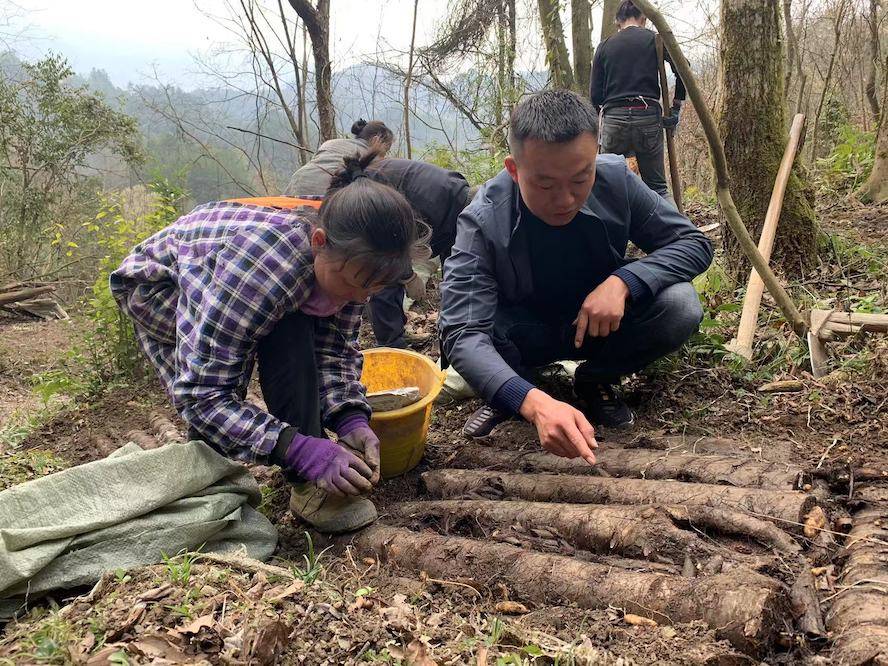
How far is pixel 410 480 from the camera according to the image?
98.0 inches

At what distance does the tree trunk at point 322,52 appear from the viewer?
612 centimetres

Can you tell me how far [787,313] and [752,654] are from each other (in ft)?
6.28

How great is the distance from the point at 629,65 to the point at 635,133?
48 cm

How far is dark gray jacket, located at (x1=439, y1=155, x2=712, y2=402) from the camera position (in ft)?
7.55

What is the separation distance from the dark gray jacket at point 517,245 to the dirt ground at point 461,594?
1.93 feet

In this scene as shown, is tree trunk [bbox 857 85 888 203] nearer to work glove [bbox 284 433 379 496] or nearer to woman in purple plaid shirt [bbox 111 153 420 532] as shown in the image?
woman in purple plaid shirt [bbox 111 153 420 532]

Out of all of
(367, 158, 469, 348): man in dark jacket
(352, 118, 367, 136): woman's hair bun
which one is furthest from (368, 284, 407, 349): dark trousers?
(352, 118, 367, 136): woman's hair bun

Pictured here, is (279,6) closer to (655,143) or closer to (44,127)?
(655,143)

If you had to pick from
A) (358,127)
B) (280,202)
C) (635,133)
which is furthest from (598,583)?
(635,133)

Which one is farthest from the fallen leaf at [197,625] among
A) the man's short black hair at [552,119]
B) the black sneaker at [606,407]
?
the black sneaker at [606,407]

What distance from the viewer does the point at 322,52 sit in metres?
6.37

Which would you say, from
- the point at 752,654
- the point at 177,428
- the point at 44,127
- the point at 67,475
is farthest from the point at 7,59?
the point at 752,654

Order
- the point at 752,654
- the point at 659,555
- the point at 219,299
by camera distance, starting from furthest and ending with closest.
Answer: the point at 219,299
the point at 659,555
the point at 752,654

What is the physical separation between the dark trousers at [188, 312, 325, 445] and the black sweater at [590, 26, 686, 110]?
3.59m
